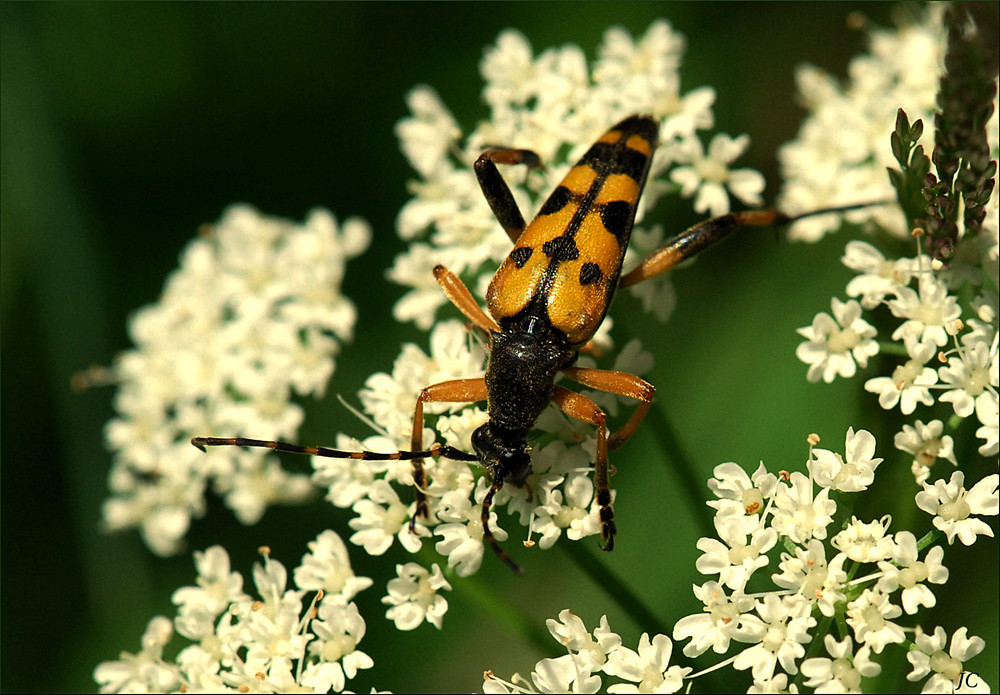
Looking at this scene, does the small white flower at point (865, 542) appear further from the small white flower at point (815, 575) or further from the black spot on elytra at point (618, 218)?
the black spot on elytra at point (618, 218)

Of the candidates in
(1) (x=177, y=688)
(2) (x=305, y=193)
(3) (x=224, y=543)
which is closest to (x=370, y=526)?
(1) (x=177, y=688)

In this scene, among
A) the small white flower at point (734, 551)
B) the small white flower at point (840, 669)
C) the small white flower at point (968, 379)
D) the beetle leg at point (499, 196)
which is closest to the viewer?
the small white flower at point (840, 669)

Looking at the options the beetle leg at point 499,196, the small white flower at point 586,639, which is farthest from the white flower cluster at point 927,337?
the beetle leg at point 499,196

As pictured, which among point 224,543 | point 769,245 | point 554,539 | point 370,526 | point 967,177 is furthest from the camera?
point 224,543

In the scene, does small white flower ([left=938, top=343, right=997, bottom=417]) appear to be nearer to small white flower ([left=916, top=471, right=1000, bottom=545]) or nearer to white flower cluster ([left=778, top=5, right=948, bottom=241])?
small white flower ([left=916, top=471, right=1000, bottom=545])

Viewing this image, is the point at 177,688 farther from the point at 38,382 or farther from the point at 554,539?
the point at 38,382

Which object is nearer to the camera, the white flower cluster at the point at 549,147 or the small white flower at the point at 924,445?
the small white flower at the point at 924,445

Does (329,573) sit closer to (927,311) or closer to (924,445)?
(924,445)
